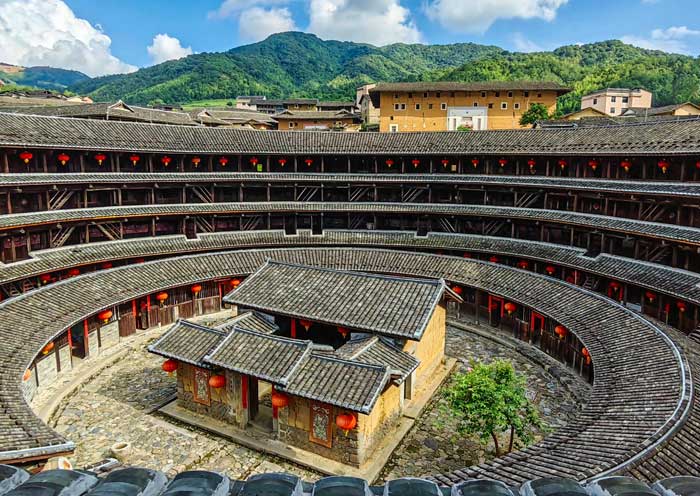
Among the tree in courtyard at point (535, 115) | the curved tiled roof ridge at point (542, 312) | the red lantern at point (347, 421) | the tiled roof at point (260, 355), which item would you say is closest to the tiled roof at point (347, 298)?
the tiled roof at point (260, 355)

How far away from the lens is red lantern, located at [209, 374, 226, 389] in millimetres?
19031

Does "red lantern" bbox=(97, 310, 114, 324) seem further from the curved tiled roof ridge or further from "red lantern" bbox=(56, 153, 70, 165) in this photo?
"red lantern" bbox=(56, 153, 70, 165)

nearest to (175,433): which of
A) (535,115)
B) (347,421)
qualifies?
(347,421)

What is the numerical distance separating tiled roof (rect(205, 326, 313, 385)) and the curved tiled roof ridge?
6.17 metres

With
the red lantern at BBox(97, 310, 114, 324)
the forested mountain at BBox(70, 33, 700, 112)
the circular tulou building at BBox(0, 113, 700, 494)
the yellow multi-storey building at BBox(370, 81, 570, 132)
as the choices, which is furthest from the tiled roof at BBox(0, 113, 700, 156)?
the forested mountain at BBox(70, 33, 700, 112)

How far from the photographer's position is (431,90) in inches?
2466

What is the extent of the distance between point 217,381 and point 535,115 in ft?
176

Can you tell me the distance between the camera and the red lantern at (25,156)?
27.4 metres

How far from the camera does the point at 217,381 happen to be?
1908 centimetres

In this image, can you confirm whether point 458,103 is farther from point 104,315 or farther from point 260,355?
point 260,355

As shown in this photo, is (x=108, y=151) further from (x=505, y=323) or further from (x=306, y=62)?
(x=306, y=62)

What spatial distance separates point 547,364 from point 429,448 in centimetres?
957

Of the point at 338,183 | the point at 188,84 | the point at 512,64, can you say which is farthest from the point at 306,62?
the point at 338,183

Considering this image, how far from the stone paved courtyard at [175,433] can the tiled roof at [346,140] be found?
43.7 ft
